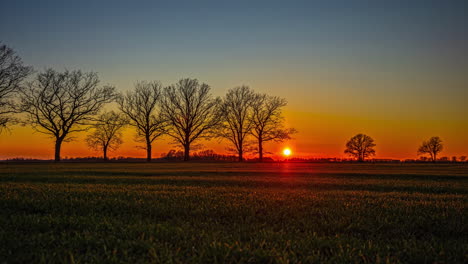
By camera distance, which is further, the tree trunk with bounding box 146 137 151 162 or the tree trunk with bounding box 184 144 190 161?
the tree trunk with bounding box 184 144 190 161

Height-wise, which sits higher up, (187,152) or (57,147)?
(57,147)

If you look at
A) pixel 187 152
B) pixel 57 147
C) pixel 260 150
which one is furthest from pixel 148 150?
pixel 260 150

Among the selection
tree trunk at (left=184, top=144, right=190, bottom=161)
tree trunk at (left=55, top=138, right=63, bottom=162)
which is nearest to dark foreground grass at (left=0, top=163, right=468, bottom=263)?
tree trunk at (left=55, top=138, right=63, bottom=162)

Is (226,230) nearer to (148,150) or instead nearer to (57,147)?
(57,147)

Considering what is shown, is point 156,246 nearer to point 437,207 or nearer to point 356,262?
point 356,262

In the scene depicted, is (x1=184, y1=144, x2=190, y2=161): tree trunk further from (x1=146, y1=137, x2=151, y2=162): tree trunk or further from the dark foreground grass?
the dark foreground grass

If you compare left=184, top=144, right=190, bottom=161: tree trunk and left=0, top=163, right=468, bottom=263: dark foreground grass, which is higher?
left=184, top=144, right=190, bottom=161: tree trunk

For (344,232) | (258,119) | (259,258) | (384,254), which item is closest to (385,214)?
(344,232)

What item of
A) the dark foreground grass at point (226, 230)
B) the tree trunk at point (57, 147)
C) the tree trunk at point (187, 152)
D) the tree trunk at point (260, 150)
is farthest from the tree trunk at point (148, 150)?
the dark foreground grass at point (226, 230)

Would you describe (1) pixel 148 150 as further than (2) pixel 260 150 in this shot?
No

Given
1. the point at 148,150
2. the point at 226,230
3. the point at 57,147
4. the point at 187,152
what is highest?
the point at 57,147

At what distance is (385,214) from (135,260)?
543cm

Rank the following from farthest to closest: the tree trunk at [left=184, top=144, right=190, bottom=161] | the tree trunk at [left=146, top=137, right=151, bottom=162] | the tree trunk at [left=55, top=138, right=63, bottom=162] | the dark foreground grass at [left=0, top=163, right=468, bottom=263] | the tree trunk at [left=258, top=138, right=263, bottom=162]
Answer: the tree trunk at [left=258, top=138, right=263, bottom=162] < the tree trunk at [left=184, top=144, right=190, bottom=161] < the tree trunk at [left=146, top=137, right=151, bottom=162] < the tree trunk at [left=55, top=138, right=63, bottom=162] < the dark foreground grass at [left=0, top=163, right=468, bottom=263]

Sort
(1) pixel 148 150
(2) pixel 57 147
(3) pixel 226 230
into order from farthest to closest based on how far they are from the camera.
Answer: (1) pixel 148 150 → (2) pixel 57 147 → (3) pixel 226 230
